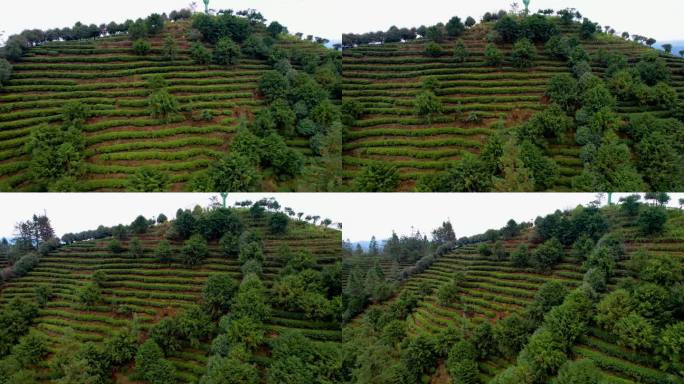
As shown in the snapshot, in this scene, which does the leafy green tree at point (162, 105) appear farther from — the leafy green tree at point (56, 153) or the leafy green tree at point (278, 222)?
the leafy green tree at point (278, 222)

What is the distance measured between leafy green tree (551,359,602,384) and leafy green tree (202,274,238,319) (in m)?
10.4

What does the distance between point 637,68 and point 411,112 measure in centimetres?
909

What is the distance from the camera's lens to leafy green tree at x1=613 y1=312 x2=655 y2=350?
1058 cm

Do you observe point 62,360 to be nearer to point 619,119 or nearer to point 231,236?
point 231,236

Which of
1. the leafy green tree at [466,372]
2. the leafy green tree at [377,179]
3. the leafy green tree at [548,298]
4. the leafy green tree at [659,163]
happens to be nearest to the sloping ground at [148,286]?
the leafy green tree at [377,179]

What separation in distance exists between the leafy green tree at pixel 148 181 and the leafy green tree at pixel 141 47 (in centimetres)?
634

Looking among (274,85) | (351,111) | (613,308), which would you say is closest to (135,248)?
(274,85)

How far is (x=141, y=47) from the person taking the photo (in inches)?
637

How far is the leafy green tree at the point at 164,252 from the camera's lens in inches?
607

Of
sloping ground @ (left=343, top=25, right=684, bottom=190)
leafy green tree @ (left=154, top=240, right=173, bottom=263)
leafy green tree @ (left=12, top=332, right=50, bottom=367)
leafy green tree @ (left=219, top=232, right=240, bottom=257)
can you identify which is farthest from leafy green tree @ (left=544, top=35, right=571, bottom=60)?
leafy green tree @ (left=12, top=332, right=50, bottom=367)

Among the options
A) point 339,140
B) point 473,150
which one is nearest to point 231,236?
point 339,140

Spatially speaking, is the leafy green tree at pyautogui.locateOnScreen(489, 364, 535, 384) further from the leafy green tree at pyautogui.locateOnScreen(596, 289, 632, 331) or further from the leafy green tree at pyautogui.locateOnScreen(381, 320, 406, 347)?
the leafy green tree at pyautogui.locateOnScreen(381, 320, 406, 347)

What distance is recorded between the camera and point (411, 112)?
1430cm

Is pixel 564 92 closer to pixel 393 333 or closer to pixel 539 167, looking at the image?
pixel 539 167
